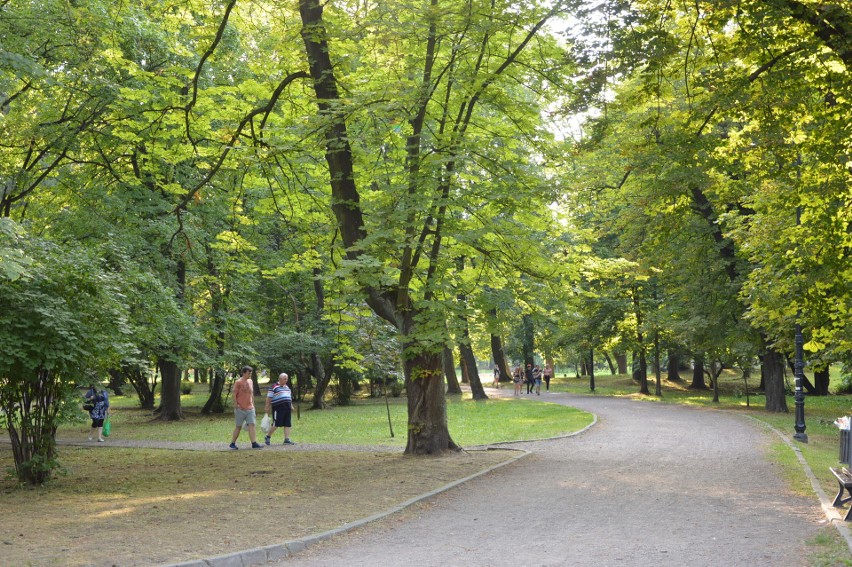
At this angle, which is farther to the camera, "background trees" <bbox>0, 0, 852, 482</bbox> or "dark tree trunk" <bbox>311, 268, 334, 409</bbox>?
"dark tree trunk" <bbox>311, 268, 334, 409</bbox>

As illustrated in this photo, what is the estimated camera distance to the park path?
7.40 meters

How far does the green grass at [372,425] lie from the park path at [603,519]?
18.8 feet

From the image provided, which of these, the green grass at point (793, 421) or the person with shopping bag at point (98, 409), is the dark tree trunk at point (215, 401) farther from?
the green grass at point (793, 421)

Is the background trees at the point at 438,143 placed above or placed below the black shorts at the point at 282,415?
above

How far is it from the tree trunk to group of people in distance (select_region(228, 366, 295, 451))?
55.9 feet

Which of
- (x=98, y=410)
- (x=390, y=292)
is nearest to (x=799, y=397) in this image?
(x=390, y=292)

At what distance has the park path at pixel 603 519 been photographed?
7398 millimetres

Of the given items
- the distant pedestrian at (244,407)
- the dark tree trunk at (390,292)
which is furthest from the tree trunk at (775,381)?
the distant pedestrian at (244,407)

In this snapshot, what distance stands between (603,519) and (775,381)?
68.8 feet

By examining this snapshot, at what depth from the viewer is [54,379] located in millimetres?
11688

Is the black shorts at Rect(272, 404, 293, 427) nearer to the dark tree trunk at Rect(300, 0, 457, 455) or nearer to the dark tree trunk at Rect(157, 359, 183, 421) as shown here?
the dark tree trunk at Rect(300, 0, 457, 455)

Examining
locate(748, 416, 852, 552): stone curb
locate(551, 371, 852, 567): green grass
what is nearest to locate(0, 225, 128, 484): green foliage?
locate(551, 371, 852, 567): green grass

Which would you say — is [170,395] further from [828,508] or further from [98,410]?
[828,508]

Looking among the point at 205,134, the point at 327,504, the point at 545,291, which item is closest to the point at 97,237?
the point at 205,134
